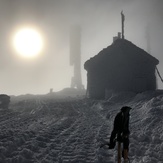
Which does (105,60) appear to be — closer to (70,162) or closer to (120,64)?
(120,64)

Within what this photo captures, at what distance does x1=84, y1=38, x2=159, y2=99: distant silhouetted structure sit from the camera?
1264 inches

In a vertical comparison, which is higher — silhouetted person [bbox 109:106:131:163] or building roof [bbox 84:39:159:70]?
building roof [bbox 84:39:159:70]

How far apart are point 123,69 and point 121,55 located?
5.85 ft

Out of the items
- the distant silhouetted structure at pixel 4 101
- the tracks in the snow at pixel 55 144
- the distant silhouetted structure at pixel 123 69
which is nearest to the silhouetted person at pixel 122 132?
the tracks in the snow at pixel 55 144

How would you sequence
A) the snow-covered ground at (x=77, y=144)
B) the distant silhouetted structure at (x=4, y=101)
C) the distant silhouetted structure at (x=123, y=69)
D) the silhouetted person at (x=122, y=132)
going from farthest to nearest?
the distant silhouetted structure at (x=123, y=69) < the distant silhouetted structure at (x=4, y=101) < the snow-covered ground at (x=77, y=144) < the silhouetted person at (x=122, y=132)

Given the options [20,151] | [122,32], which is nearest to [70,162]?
[20,151]

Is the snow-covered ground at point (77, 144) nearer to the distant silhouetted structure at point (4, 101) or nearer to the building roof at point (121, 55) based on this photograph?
the distant silhouetted structure at point (4, 101)

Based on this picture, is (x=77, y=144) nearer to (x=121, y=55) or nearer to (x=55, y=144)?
(x=55, y=144)

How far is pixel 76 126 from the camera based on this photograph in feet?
48.6

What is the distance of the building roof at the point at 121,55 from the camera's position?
32156 mm

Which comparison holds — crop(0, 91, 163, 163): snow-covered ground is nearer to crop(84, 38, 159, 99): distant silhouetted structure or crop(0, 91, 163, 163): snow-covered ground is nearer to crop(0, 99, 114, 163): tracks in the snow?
crop(0, 99, 114, 163): tracks in the snow

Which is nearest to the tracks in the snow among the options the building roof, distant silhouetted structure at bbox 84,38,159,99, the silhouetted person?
the silhouetted person

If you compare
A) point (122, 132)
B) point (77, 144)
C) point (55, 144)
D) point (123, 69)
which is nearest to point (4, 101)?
point (123, 69)

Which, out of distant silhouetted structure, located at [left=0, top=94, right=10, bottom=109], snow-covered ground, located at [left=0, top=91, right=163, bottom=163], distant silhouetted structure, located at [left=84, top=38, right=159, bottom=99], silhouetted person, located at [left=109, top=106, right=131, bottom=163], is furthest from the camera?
distant silhouetted structure, located at [left=84, top=38, right=159, bottom=99]
